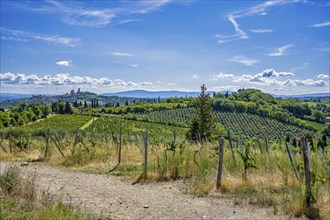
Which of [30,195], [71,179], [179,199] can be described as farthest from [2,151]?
[179,199]

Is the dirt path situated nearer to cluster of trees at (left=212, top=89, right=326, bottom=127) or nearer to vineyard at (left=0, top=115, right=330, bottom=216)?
vineyard at (left=0, top=115, right=330, bottom=216)

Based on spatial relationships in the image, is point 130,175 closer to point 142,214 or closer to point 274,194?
point 142,214

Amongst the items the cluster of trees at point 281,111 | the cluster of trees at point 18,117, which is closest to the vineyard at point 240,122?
the cluster of trees at point 281,111

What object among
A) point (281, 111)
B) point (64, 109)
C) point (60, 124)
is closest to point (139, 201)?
point (60, 124)

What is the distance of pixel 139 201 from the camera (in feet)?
26.0

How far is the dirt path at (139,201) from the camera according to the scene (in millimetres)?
6812

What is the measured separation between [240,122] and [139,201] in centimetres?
12913

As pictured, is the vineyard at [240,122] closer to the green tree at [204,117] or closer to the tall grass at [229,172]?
the green tree at [204,117]

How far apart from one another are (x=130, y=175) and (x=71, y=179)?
203 centimetres

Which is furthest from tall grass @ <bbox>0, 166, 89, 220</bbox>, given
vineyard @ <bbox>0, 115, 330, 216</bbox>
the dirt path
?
vineyard @ <bbox>0, 115, 330, 216</bbox>

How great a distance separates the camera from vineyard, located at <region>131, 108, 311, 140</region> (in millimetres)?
115613

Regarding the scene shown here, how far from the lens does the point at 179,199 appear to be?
315 inches

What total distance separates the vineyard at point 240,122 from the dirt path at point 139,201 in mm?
97648

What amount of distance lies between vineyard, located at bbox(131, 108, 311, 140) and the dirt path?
9765 cm
